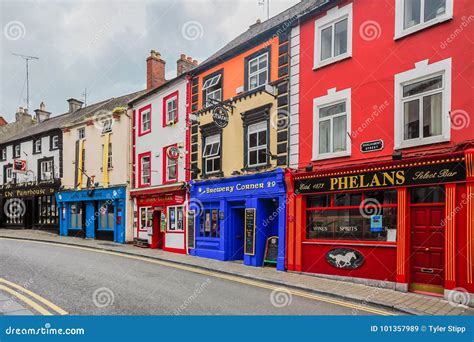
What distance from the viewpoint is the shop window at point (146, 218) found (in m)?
20.9

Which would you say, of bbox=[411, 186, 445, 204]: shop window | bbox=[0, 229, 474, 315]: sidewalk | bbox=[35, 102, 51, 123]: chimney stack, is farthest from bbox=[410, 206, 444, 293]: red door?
bbox=[35, 102, 51, 123]: chimney stack

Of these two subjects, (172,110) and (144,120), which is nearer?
(172,110)

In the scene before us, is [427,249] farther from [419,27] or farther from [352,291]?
[419,27]

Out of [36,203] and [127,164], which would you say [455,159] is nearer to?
[127,164]

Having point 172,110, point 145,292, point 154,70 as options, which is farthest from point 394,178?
point 154,70

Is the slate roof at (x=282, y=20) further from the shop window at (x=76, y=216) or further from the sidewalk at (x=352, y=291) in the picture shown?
the shop window at (x=76, y=216)

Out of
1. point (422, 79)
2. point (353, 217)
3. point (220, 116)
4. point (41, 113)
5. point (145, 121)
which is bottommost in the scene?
point (353, 217)

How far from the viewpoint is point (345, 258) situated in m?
11.1

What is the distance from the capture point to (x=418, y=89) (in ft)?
32.7

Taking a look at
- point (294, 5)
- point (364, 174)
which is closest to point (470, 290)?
point (364, 174)

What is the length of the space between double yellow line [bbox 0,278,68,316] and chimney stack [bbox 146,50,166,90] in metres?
16.5

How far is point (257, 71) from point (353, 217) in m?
7.10

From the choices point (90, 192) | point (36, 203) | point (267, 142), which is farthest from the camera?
point (36, 203)

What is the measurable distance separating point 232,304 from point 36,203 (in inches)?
1096
